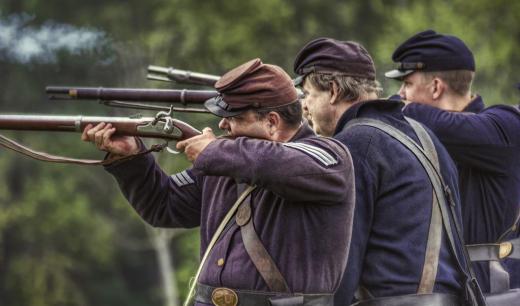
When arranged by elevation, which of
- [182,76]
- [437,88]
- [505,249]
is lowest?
[505,249]

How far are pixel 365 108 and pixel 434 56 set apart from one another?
1462mm

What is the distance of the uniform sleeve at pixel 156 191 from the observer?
5.56m

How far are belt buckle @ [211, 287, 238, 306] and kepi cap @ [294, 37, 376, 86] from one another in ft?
3.84

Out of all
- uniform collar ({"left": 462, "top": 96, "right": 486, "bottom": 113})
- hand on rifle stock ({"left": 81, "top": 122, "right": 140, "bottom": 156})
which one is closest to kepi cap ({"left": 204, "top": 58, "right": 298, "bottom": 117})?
hand on rifle stock ({"left": 81, "top": 122, "right": 140, "bottom": 156})

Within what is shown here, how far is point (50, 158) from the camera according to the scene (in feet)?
17.8

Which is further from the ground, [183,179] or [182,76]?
[182,76]

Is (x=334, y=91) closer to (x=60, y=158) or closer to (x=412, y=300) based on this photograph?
(x=412, y=300)

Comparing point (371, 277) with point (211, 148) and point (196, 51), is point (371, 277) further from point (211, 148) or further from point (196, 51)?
point (196, 51)

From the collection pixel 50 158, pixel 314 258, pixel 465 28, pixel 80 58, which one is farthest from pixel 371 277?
pixel 80 58

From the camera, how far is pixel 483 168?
6199mm

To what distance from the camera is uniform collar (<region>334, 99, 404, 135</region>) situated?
202 inches

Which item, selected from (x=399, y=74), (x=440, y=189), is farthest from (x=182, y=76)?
(x=440, y=189)

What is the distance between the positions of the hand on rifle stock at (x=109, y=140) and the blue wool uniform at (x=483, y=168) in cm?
187

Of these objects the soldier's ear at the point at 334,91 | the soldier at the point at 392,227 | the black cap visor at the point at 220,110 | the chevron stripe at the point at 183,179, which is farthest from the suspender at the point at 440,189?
the chevron stripe at the point at 183,179
